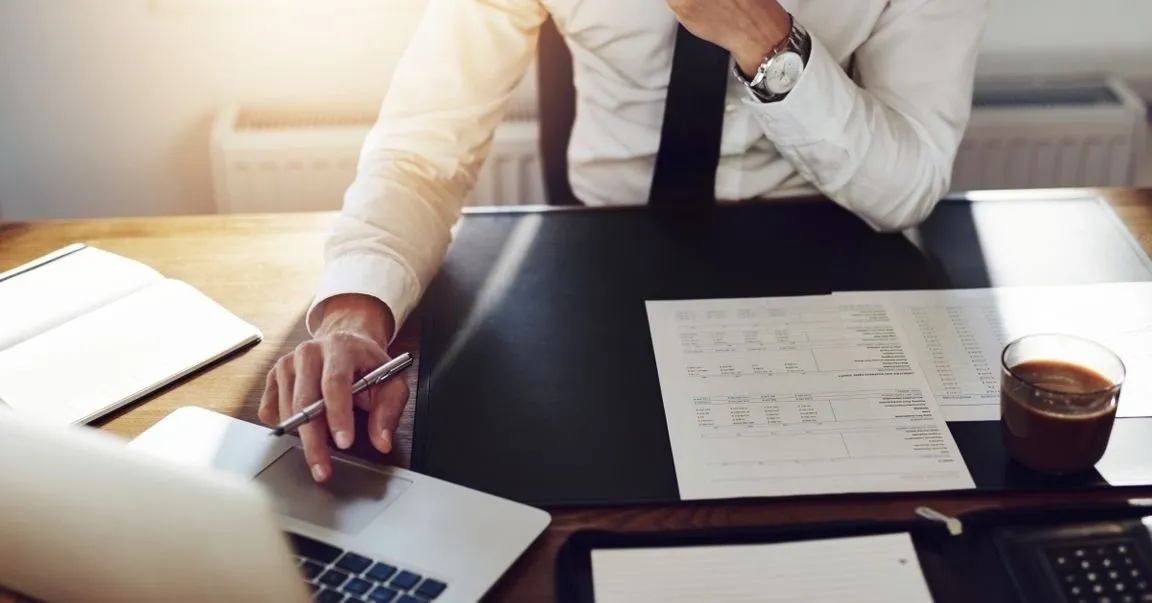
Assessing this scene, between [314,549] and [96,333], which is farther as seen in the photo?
[96,333]

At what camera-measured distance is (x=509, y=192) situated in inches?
78.4

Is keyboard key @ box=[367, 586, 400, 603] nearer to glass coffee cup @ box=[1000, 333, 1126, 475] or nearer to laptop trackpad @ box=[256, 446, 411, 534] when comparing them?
laptop trackpad @ box=[256, 446, 411, 534]

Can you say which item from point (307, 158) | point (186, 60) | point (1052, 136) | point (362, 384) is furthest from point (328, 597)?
point (1052, 136)

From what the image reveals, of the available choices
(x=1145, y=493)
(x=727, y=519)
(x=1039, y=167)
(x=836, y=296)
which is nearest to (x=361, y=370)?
(x=727, y=519)

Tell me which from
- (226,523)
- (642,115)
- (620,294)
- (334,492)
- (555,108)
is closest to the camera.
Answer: (226,523)

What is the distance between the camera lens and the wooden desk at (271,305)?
35.2 inches

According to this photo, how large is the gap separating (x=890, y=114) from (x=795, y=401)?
0.47 metres

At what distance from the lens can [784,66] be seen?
124cm

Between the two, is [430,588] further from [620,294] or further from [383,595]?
[620,294]

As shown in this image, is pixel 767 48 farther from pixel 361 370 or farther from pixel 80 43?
pixel 80 43

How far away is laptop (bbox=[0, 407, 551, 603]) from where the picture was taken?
0.65m

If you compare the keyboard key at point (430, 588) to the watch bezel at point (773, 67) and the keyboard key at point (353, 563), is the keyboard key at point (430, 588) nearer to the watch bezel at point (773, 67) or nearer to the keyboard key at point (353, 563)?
the keyboard key at point (353, 563)

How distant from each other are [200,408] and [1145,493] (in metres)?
0.76

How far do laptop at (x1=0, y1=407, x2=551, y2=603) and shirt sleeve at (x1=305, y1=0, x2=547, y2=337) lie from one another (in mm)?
284
